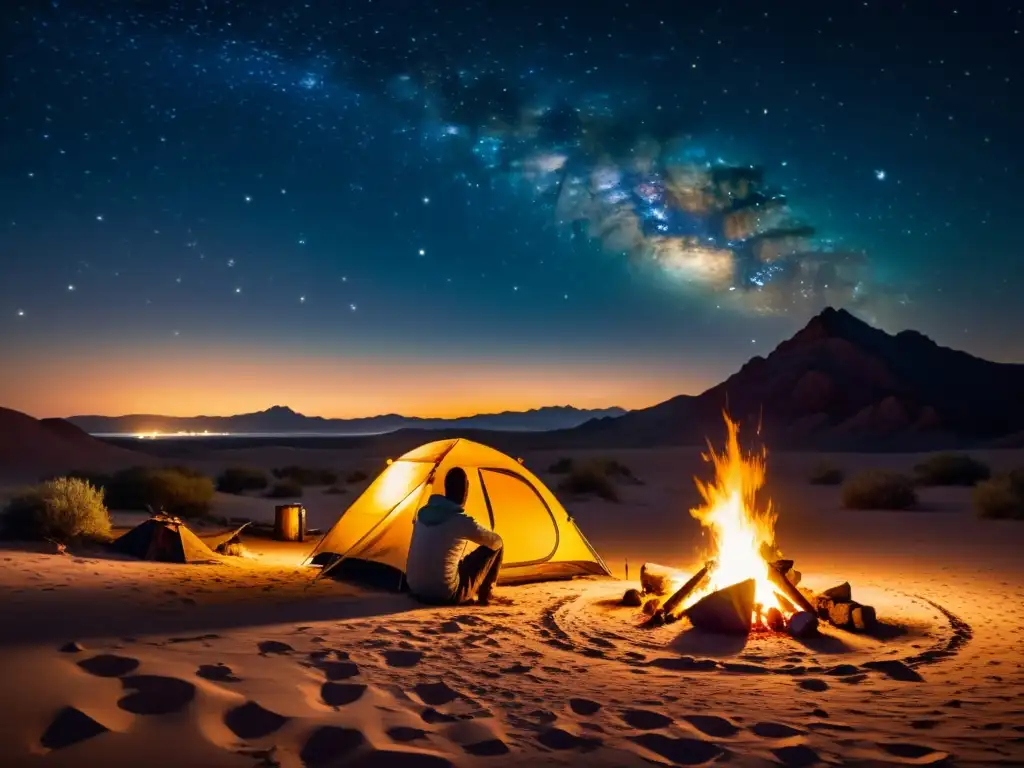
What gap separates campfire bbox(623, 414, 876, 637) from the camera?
8.02 metres

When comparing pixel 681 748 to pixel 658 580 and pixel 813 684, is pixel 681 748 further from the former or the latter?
pixel 658 580

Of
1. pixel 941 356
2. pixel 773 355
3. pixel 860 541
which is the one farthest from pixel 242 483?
pixel 941 356

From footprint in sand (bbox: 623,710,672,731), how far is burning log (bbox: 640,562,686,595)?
13.4ft

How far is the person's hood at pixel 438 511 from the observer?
908cm

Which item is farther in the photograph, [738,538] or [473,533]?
[738,538]

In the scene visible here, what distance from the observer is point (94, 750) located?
4363 millimetres

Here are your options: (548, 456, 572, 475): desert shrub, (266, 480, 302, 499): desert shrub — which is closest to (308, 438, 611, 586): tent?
(266, 480, 302, 499): desert shrub

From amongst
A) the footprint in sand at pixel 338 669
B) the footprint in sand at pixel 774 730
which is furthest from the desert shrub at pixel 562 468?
the footprint in sand at pixel 774 730

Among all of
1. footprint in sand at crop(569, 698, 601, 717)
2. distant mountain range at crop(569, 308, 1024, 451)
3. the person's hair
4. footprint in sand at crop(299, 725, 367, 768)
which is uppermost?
distant mountain range at crop(569, 308, 1024, 451)

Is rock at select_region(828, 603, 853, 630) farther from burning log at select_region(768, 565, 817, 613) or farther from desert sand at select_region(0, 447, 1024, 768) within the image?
desert sand at select_region(0, 447, 1024, 768)

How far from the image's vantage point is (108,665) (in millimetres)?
5754

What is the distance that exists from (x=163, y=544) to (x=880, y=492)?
17.3 metres

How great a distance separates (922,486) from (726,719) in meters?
26.3

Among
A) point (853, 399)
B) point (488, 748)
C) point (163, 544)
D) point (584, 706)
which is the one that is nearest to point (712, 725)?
point (584, 706)
